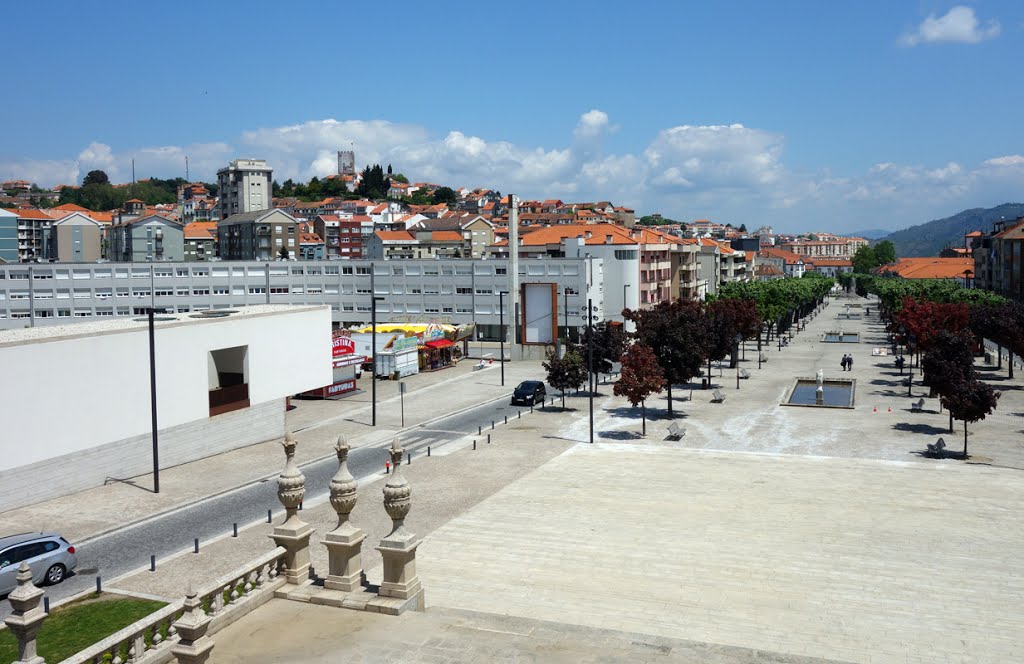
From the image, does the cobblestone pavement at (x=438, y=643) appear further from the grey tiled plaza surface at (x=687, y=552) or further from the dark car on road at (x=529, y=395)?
the dark car on road at (x=529, y=395)

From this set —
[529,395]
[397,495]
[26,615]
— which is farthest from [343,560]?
[529,395]

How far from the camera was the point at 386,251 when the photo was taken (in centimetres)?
13112

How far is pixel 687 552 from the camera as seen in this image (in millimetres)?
24484

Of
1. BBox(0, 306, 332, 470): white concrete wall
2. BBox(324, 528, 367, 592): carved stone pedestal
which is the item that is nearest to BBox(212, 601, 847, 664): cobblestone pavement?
BBox(324, 528, 367, 592): carved stone pedestal

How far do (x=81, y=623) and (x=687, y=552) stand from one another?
1552 cm

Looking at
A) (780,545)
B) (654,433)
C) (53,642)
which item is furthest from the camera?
(654,433)

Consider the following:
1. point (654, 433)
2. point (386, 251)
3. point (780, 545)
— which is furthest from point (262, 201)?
point (780, 545)

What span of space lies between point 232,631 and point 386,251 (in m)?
118

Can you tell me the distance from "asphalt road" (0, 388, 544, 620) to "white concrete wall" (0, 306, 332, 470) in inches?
210

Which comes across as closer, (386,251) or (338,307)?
(338,307)

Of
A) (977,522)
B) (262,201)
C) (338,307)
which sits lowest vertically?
(977,522)

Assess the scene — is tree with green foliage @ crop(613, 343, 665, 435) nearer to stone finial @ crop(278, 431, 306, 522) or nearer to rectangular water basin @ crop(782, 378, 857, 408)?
rectangular water basin @ crop(782, 378, 857, 408)

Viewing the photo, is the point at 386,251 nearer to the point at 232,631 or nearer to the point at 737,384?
the point at 737,384

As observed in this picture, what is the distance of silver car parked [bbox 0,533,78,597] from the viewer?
21766 millimetres
